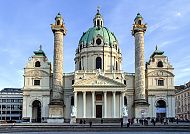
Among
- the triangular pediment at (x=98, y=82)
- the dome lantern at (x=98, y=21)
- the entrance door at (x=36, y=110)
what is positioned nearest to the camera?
the triangular pediment at (x=98, y=82)

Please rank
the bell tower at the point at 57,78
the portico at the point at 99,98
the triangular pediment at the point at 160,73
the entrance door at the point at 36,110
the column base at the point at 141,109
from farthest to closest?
the entrance door at the point at 36,110 → the triangular pediment at the point at 160,73 → the portico at the point at 99,98 → the column base at the point at 141,109 → the bell tower at the point at 57,78

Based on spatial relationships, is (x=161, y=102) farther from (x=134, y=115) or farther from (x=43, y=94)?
(x=43, y=94)

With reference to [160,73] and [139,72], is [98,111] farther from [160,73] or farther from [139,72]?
[160,73]

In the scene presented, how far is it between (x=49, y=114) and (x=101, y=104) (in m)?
12.0

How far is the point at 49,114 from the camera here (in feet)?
256

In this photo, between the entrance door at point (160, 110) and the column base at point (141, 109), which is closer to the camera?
the column base at point (141, 109)

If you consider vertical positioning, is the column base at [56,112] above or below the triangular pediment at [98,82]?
below

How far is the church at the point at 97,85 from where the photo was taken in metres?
78.9

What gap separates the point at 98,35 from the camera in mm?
90188

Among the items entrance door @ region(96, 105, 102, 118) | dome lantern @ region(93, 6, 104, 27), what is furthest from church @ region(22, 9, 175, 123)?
dome lantern @ region(93, 6, 104, 27)

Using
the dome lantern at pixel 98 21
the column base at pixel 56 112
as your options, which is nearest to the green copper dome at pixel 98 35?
the dome lantern at pixel 98 21

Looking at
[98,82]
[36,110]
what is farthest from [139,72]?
[36,110]

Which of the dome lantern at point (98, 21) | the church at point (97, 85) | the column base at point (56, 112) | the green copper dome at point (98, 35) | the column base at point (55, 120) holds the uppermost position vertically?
the dome lantern at point (98, 21)

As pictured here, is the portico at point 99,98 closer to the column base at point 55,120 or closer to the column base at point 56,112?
the column base at point 56,112
